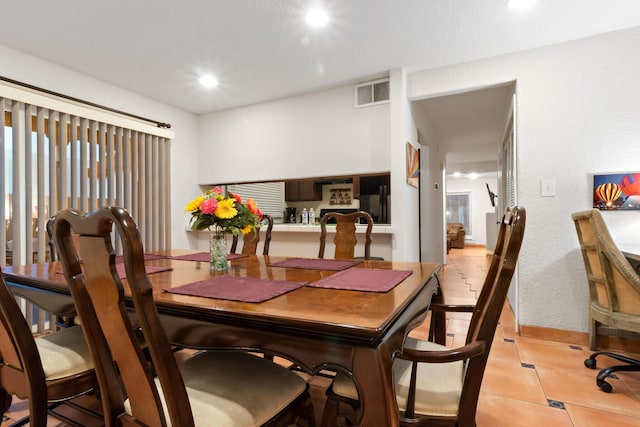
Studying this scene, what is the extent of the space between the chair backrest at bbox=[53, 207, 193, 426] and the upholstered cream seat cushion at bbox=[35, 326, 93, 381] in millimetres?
508

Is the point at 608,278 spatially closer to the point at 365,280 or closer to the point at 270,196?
the point at 365,280

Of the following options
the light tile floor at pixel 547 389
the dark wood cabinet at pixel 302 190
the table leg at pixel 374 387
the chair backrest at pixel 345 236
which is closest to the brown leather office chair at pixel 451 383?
the table leg at pixel 374 387

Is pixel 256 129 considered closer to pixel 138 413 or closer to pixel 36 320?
pixel 36 320

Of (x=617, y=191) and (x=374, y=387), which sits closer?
(x=374, y=387)

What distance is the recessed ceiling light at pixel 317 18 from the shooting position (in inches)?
89.2

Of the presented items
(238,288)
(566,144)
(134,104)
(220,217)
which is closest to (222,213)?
(220,217)

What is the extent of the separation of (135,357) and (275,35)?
8.32 feet

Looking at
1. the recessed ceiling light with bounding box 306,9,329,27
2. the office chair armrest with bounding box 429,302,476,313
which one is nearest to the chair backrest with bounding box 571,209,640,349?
the office chair armrest with bounding box 429,302,476,313

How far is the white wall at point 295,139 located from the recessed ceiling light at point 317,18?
4.21 ft

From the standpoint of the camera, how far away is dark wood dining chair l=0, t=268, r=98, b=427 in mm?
1066

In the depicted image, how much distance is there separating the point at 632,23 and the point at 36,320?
5.54 meters

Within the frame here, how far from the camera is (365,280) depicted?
136 cm

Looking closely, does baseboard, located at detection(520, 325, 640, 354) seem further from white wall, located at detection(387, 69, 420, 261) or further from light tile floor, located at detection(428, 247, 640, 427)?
white wall, located at detection(387, 69, 420, 261)

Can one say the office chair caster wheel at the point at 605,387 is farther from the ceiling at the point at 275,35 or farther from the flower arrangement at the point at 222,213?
the ceiling at the point at 275,35
